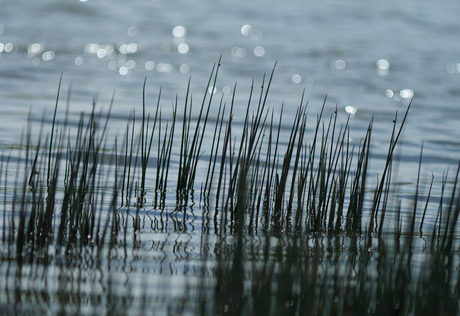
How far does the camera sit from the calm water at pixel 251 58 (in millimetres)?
6125

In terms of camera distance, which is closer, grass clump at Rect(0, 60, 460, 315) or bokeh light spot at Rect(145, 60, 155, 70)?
grass clump at Rect(0, 60, 460, 315)

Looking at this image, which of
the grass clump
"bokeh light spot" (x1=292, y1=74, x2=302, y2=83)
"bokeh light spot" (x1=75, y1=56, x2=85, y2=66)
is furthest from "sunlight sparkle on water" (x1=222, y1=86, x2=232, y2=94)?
the grass clump

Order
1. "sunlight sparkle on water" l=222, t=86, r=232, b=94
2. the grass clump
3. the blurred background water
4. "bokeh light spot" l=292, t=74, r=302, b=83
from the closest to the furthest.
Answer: the grass clump, the blurred background water, "sunlight sparkle on water" l=222, t=86, r=232, b=94, "bokeh light spot" l=292, t=74, r=302, b=83

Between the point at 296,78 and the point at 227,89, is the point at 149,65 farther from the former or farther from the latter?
the point at 296,78

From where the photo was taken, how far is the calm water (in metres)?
6.12

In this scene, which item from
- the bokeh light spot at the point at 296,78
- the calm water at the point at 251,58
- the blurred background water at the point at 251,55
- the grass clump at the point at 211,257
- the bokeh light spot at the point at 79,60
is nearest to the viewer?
the grass clump at the point at 211,257

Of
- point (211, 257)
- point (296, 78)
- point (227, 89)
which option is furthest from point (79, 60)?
point (211, 257)

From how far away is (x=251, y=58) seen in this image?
9.93 m

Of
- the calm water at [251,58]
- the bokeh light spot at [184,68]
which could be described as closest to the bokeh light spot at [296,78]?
the calm water at [251,58]

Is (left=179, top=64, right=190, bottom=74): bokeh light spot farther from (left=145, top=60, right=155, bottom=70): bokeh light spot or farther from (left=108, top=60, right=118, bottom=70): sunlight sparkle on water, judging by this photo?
(left=108, top=60, right=118, bottom=70): sunlight sparkle on water

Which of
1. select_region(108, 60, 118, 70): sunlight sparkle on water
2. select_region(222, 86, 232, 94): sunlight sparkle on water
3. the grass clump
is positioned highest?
select_region(108, 60, 118, 70): sunlight sparkle on water

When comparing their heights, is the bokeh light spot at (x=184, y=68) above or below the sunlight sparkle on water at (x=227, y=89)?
above

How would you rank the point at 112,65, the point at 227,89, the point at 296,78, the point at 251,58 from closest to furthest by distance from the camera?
the point at 227,89 → the point at 296,78 → the point at 112,65 → the point at 251,58

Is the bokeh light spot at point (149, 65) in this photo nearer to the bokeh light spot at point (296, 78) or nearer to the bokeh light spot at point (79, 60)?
the bokeh light spot at point (79, 60)
